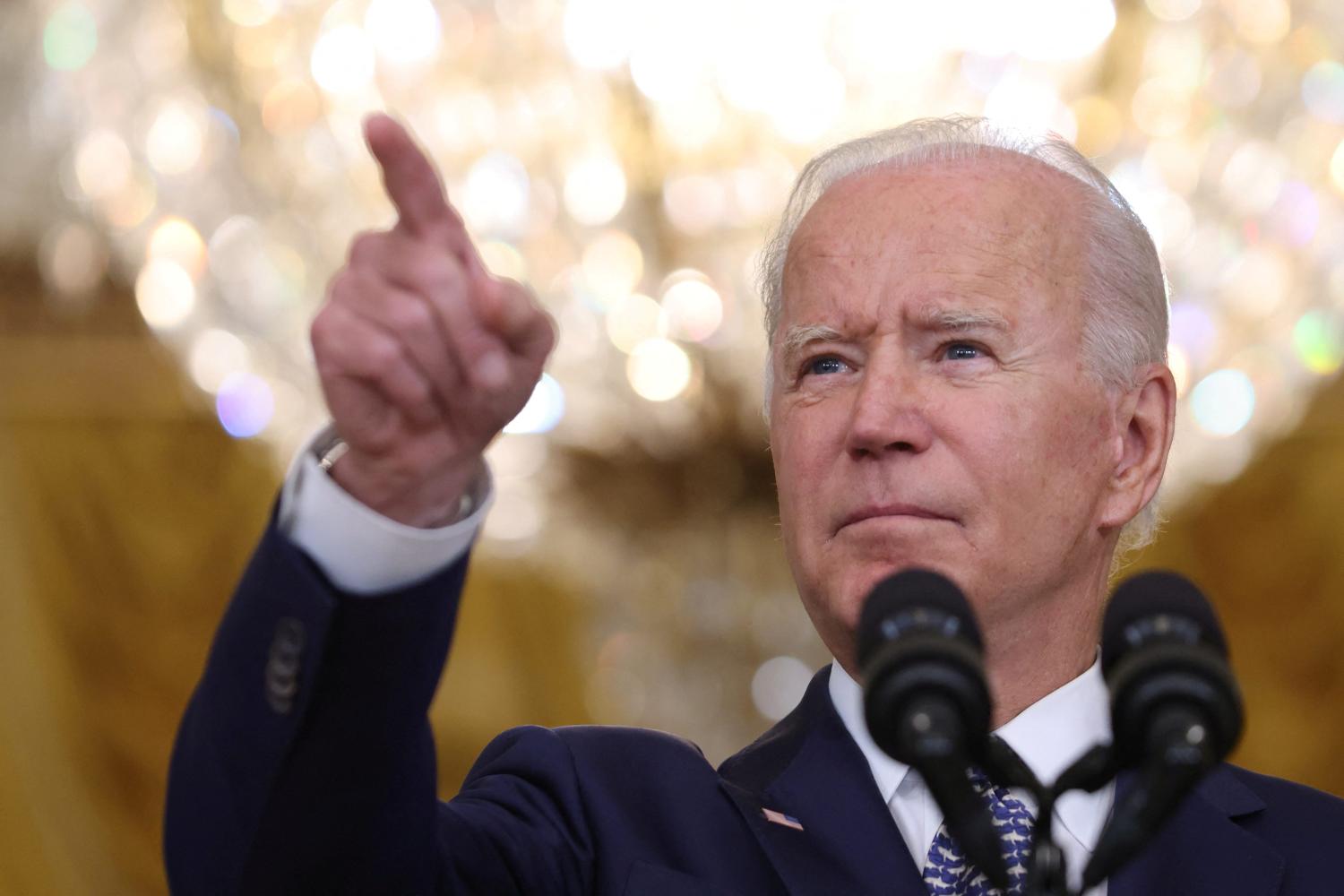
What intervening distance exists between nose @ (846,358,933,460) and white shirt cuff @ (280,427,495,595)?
580 mm

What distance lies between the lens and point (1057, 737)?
1.75 metres

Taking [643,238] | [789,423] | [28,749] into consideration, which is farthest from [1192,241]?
[28,749]

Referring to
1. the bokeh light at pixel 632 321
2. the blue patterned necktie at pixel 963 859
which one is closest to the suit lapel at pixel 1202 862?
the blue patterned necktie at pixel 963 859

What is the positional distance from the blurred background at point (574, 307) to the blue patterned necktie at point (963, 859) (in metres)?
1.58

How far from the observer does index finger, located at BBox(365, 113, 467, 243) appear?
111 centimetres

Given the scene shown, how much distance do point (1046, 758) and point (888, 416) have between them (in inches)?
16.3

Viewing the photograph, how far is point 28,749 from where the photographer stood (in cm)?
434

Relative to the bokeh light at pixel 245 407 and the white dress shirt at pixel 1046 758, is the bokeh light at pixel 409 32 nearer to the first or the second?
the bokeh light at pixel 245 407

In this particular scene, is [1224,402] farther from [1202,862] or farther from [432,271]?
[432,271]

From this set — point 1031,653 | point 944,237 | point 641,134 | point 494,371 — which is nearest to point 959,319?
point 944,237

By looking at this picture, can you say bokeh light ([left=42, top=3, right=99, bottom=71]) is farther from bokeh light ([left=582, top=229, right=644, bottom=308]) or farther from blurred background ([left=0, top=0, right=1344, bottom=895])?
bokeh light ([left=582, top=229, right=644, bottom=308])

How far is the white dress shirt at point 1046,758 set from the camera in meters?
1.66

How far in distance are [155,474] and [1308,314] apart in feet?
10.4

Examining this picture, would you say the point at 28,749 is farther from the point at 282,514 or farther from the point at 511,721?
the point at 282,514
